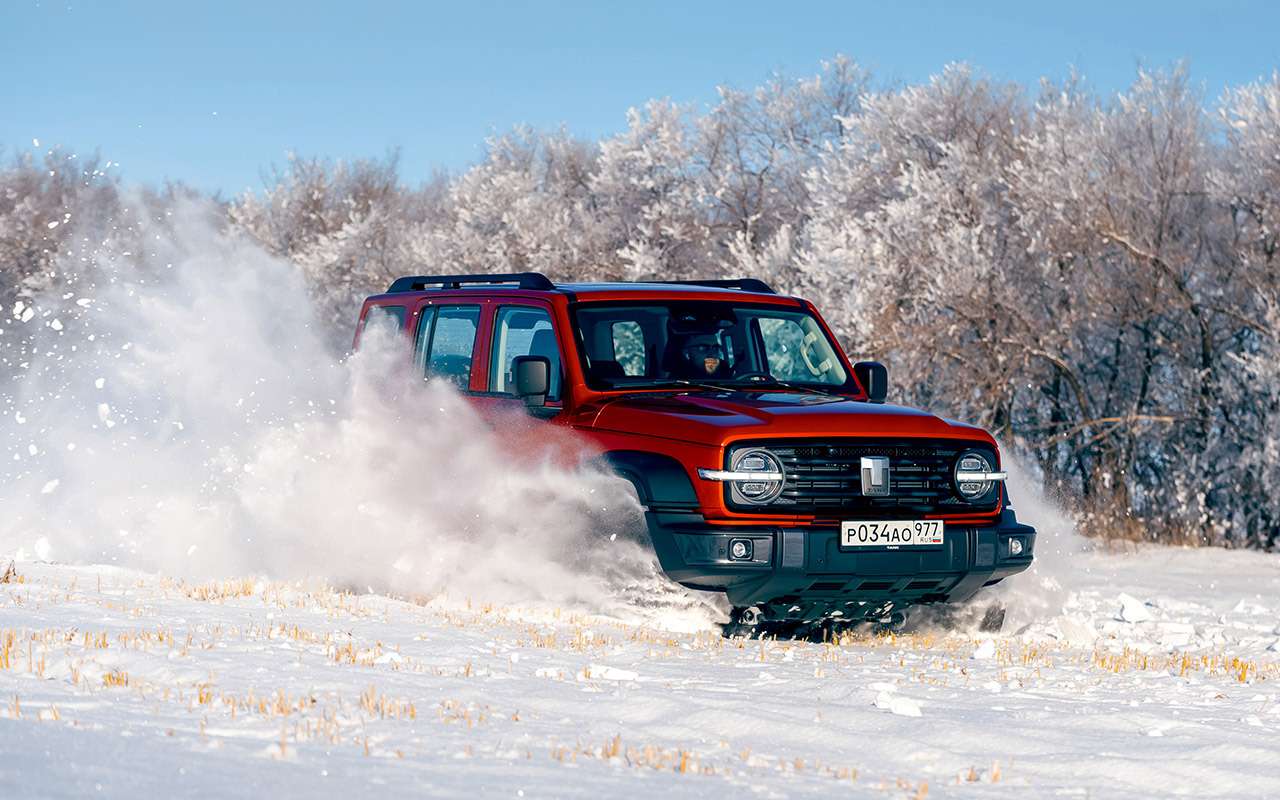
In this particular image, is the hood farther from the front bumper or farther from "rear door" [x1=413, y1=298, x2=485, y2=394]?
"rear door" [x1=413, y1=298, x2=485, y2=394]

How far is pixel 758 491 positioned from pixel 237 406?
500cm

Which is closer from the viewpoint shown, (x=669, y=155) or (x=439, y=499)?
(x=439, y=499)

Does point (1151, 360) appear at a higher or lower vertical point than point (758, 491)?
higher

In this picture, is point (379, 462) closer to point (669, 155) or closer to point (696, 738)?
point (696, 738)

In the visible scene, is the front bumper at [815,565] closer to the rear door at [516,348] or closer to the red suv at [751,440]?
the red suv at [751,440]

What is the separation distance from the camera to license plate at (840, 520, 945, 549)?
8.30 m

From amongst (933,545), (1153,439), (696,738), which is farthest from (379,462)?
(1153,439)

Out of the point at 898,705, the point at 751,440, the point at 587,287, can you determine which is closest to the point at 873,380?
the point at 587,287

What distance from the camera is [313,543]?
10398mm

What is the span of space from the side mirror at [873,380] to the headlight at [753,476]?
1.75 meters

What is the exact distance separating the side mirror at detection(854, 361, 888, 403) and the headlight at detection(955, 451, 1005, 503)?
108cm

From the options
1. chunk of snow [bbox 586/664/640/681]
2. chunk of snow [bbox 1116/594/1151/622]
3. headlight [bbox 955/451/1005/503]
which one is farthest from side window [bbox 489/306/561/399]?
chunk of snow [bbox 1116/594/1151/622]

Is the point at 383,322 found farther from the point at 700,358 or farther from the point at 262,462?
the point at 700,358

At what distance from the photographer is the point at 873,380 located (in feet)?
32.8
